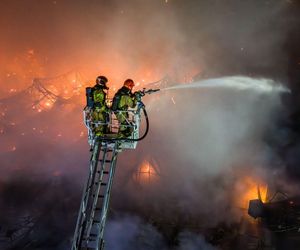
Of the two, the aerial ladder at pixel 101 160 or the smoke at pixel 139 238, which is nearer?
the aerial ladder at pixel 101 160

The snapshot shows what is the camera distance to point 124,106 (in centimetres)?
570

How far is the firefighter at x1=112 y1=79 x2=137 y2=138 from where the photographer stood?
18.5 ft

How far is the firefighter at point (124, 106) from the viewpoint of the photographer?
5.65 m

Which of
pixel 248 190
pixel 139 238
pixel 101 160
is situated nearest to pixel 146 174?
pixel 139 238

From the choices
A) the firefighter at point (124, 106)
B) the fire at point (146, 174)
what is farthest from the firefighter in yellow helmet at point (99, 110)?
the fire at point (146, 174)

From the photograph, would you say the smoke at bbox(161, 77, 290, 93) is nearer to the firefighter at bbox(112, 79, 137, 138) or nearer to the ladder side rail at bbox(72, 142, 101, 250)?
the firefighter at bbox(112, 79, 137, 138)

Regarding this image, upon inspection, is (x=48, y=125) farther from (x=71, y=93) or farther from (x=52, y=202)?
(x=52, y=202)

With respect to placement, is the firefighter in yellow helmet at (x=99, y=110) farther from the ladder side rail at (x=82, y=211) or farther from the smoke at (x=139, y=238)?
the smoke at (x=139, y=238)

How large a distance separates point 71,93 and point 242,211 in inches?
507

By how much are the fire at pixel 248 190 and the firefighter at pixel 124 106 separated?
32.2 ft

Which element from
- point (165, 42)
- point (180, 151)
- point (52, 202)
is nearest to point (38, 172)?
point (52, 202)

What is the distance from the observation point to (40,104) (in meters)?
18.7


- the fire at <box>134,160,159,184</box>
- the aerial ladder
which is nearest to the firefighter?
the aerial ladder

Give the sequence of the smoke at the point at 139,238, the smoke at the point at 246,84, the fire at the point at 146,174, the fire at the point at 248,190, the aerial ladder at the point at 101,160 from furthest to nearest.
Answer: the smoke at the point at 246,84, the fire at the point at 146,174, the fire at the point at 248,190, the smoke at the point at 139,238, the aerial ladder at the point at 101,160
